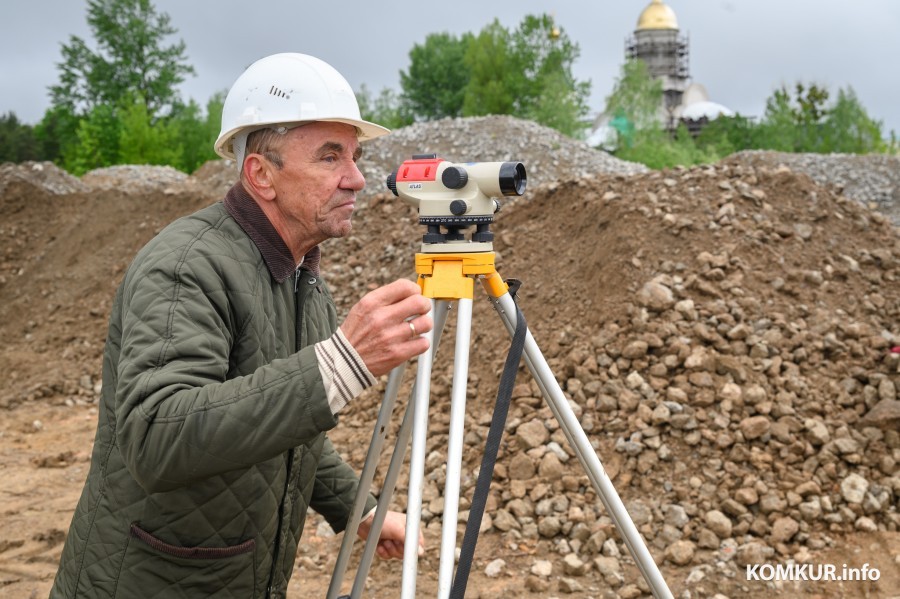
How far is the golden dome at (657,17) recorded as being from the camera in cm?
5673

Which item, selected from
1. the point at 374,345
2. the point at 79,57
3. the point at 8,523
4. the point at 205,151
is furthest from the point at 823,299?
the point at 79,57

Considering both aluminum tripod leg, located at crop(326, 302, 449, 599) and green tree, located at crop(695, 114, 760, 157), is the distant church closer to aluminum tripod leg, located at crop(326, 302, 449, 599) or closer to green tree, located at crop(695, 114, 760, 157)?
green tree, located at crop(695, 114, 760, 157)

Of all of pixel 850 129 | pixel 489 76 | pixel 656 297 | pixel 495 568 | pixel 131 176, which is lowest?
pixel 495 568

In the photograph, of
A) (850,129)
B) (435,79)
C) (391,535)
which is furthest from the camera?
(435,79)

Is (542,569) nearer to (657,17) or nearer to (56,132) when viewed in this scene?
(56,132)

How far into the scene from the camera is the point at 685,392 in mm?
5039

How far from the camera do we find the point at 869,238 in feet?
21.7

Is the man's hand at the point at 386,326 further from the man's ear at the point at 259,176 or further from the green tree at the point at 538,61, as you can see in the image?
the green tree at the point at 538,61

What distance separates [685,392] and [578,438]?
309cm

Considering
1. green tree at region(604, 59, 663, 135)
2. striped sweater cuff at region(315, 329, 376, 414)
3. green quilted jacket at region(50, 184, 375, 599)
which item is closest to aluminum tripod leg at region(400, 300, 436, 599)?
green quilted jacket at region(50, 184, 375, 599)

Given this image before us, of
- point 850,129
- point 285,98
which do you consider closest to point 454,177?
point 285,98

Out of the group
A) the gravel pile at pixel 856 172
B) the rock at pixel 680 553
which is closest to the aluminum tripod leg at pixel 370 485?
the rock at pixel 680 553

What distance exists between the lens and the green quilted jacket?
143 centimetres

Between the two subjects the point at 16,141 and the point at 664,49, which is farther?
the point at 664,49
